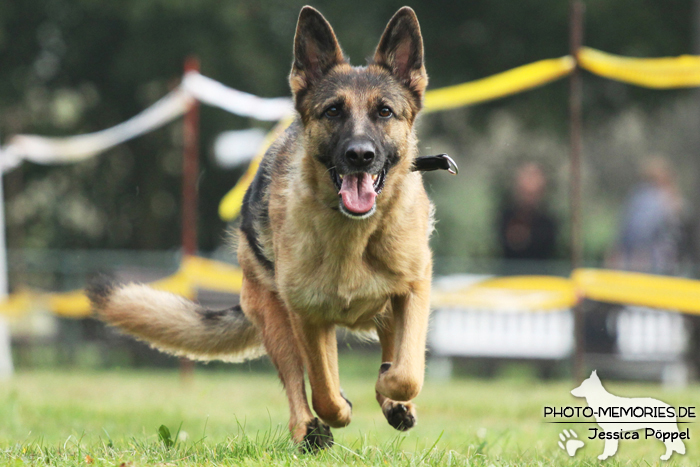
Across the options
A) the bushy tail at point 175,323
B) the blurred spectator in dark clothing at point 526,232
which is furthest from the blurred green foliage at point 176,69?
the bushy tail at point 175,323

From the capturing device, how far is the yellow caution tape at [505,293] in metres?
10.0

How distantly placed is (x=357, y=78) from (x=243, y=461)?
1780mm

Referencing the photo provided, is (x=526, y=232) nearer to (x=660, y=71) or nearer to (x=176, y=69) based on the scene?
(x=660, y=71)

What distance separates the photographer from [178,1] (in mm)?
14148

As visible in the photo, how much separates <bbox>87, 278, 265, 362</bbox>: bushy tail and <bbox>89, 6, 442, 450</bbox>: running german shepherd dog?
0.56 meters

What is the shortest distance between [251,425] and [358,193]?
2.14m

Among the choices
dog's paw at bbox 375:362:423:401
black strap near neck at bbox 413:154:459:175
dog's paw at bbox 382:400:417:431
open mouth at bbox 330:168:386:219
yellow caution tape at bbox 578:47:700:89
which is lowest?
dog's paw at bbox 382:400:417:431

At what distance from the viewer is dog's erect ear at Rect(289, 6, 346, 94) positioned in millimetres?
4184

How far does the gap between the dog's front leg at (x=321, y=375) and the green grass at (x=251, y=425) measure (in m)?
0.16

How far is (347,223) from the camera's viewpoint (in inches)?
157

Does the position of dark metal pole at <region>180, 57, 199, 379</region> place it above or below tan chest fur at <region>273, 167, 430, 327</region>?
above

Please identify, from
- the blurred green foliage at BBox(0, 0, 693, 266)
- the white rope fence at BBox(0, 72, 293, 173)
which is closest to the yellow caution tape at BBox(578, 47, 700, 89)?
the white rope fence at BBox(0, 72, 293, 173)

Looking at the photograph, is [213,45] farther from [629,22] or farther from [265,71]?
[629,22]

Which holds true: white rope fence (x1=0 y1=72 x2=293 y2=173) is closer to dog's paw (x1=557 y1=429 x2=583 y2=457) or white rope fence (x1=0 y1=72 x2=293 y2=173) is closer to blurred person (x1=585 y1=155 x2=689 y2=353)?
dog's paw (x1=557 y1=429 x2=583 y2=457)
